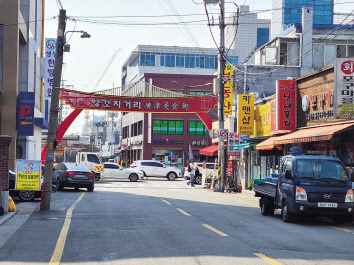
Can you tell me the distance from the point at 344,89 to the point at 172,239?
1094 cm

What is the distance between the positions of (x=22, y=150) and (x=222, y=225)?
71.8ft

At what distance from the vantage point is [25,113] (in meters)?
30.7

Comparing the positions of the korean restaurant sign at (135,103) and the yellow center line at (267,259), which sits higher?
the korean restaurant sign at (135,103)

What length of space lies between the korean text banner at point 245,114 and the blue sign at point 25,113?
41.1 ft

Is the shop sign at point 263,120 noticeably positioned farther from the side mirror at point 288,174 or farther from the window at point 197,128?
the window at point 197,128

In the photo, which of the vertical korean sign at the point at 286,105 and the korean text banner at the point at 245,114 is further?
the korean text banner at the point at 245,114

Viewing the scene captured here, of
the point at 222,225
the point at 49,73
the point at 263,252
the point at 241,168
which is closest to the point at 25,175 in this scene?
the point at 222,225

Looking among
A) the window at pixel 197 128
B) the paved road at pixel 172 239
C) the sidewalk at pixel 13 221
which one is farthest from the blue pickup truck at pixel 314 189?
the window at pixel 197 128

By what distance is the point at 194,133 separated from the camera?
74250 mm

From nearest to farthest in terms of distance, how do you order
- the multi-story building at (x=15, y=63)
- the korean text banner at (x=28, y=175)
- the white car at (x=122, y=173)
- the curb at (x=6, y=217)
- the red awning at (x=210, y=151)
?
1. the curb at (x=6, y=217)
2. the korean text banner at (x=28, y=175)
3. the multi-story building at (x=15, y=63)
4. the red awning at (x=210, y=151)
5. the white car at (x=122, y=173)

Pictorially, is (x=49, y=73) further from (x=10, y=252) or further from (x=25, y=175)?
(x=10, y=252)

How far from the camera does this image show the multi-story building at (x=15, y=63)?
98.5 ft

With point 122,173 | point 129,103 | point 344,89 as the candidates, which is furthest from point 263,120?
point 122,173

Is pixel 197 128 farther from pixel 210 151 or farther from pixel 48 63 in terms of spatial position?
pixel 48 63
